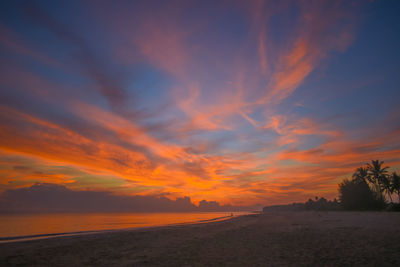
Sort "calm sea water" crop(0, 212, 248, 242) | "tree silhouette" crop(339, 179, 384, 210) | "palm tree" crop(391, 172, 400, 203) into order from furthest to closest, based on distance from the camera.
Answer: "palm tree" crop(391, 172, 400, 203)
"tree silhouette" crop(339, 179, 384, 210)
"calm sea water" crop(0, 212, 248, 242)

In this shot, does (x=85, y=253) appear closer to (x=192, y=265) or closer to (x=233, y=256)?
(x=192, y=265)

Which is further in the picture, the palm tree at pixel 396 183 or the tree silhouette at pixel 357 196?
the palm tree at pixel 396 183

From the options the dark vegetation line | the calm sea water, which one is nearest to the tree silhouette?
the dark vegetation line

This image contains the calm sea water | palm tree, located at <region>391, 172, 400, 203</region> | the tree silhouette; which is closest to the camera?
the calm sea water

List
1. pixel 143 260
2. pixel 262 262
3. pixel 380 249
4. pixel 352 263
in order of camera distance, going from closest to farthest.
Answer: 1. pixel 352 263
2. pixel 262 262
3. pixel 380 249
4. pixel 143 260

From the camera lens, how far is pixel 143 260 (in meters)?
10.6

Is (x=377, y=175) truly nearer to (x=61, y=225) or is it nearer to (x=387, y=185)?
(x=387, y=185)

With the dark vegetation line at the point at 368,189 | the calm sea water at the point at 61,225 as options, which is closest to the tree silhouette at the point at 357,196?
the dark vegetation line at the point at 368,189

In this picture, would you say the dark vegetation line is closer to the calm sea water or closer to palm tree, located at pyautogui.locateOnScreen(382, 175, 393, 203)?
palm tree, located at pyautogui.locateOnScreen(382, 175, 393, 203)

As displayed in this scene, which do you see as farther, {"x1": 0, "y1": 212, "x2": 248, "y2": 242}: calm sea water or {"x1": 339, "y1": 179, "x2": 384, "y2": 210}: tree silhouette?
{"x1": 339, "y1": 179, "x2": 384, "y2": 210}: tree silhouette

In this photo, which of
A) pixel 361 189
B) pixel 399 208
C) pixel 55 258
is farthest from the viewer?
pixel 361 189

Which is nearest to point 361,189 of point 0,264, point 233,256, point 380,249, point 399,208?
point 399,208

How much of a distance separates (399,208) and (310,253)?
53.8 meters

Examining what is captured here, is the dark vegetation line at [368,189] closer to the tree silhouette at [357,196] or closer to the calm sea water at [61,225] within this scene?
the tree silhouette at [357,196]
